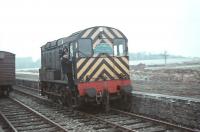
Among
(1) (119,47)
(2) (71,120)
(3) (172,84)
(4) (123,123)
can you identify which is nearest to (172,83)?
(3) (172,84)

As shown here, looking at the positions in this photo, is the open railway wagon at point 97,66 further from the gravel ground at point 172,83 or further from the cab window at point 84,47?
the gravel ground at point 172,83

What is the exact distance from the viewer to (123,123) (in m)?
10.1

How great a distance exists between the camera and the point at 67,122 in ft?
35.4

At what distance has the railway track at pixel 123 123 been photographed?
9010 mm

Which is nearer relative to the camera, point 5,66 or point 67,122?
point 67,122

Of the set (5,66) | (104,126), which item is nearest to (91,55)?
(104,126)

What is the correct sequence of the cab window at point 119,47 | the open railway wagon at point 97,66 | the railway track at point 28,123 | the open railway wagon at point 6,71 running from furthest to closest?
the open railway wagon at point 6,71, the cab window at point 119,47, the open railway wagon at point 97,66, the railway track at point 28,123

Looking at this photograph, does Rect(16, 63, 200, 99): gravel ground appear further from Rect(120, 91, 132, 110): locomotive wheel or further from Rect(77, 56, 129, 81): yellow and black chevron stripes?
Rect(77, 56, 129, 81): yellow and black chevron stripes

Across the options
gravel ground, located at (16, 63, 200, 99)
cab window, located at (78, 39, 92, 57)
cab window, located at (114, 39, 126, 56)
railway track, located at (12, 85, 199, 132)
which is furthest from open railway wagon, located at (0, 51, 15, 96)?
cab window, located at (114, 39, 126, 56)

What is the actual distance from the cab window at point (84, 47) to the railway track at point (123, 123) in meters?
2.26

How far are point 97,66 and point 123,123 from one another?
9.65 ft

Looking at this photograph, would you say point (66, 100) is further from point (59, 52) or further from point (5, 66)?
point (5, 66)

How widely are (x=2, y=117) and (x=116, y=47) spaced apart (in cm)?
527

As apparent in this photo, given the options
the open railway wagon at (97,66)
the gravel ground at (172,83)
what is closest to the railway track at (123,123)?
the open railway wagon at (97,66)
